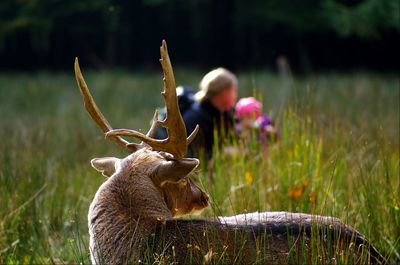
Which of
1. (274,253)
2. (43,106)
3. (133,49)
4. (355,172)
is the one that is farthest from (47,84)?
(274,253)

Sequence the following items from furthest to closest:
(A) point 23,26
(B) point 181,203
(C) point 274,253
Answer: (A) point 23,26 → (B) point 181,203 → (C) point 274,253

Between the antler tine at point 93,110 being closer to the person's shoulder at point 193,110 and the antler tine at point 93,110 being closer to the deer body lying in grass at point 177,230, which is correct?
the deer body lying in grass at point 177,230

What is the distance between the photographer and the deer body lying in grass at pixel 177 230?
3.59 meters

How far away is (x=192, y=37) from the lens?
28.9 metres

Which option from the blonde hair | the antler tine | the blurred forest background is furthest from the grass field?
the blurred forest background

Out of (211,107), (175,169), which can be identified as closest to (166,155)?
(175,169)

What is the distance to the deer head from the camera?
3.77m

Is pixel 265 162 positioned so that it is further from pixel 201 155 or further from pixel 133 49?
pixel 133 49

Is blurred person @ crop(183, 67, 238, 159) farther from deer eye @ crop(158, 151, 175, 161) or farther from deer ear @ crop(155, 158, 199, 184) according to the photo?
deer ear @ crop(155, 158, 199, 184)

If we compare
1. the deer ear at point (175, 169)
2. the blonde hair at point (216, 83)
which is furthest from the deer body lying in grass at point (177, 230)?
the blonde hair at point (216, 83)

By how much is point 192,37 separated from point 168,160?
25250mm

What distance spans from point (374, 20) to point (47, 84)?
7717 millimetres

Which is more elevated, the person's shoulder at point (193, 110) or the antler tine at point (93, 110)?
the antler tine at point (93, 110)

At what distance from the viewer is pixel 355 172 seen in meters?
5.56
